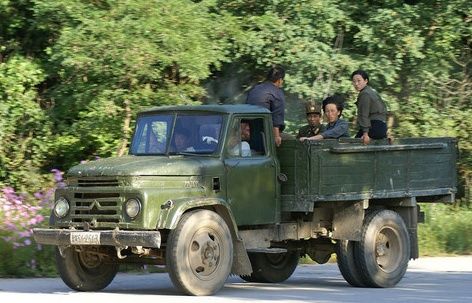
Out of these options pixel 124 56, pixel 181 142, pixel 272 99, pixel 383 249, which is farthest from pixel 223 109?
pixel 124 56

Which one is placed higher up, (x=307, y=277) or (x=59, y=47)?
(x=59, y=47)

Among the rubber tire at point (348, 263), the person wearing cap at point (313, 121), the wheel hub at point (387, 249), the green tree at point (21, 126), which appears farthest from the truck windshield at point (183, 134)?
the green tree at point (21, 126)

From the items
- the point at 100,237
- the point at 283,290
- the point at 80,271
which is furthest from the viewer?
the point at 283,290

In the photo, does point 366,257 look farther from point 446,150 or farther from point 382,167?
point 446,150

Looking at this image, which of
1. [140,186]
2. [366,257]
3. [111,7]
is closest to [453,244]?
[366,257]

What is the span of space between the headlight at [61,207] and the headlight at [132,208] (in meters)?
0.83

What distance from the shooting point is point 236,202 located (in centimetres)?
1222

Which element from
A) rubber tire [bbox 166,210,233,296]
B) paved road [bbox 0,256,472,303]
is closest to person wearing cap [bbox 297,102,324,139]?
paved road [bbox 0,256,472,303]

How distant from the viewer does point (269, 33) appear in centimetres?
2003

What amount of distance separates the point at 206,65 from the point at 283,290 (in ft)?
21.0

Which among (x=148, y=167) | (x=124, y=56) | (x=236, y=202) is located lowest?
(x=236, y=202)

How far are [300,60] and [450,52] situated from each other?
307cm

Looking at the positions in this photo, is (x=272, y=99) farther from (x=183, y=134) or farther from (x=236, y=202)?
(x=236, y=202)

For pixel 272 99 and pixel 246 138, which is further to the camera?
pixel 272 99
